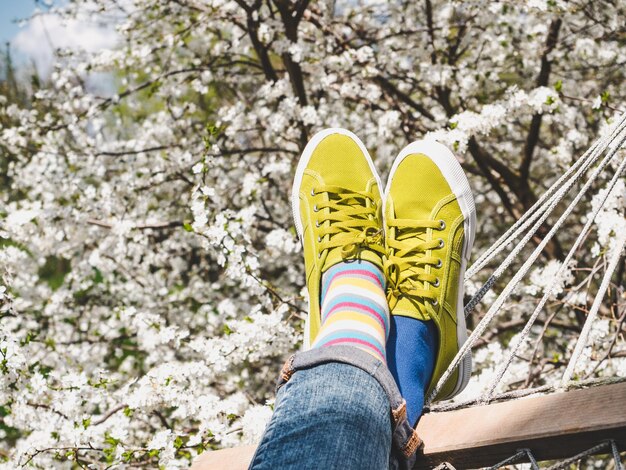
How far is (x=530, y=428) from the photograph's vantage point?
1040mm

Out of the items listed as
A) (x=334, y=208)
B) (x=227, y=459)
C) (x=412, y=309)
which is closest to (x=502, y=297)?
(x=412, y=309)

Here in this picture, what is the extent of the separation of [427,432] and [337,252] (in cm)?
62

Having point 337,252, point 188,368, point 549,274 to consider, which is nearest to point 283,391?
point 337,252

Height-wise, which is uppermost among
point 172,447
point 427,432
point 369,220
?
point 369,220

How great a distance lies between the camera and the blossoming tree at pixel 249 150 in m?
2.79

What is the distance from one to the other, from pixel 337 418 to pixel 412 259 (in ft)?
2.20

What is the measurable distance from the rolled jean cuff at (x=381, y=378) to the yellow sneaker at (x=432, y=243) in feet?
0.96

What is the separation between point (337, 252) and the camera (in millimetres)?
1695

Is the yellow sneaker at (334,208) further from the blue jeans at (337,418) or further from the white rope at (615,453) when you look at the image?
the white rope at (615,453)

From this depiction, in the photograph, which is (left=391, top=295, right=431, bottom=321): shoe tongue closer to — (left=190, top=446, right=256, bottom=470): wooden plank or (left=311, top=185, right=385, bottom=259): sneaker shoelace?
(left=311, top=185, right=385, bottom=259): sneaker shoelace

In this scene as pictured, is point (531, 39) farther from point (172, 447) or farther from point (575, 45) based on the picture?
point (172, 447)

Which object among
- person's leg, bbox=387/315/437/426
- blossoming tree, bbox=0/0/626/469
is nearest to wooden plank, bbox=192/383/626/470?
person's leg, bbox=387/315/437/426

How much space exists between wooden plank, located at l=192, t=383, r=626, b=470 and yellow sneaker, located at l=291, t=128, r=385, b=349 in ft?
1.55

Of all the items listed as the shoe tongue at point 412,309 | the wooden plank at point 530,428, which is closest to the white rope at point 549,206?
the shoe tongue at point 412,309
